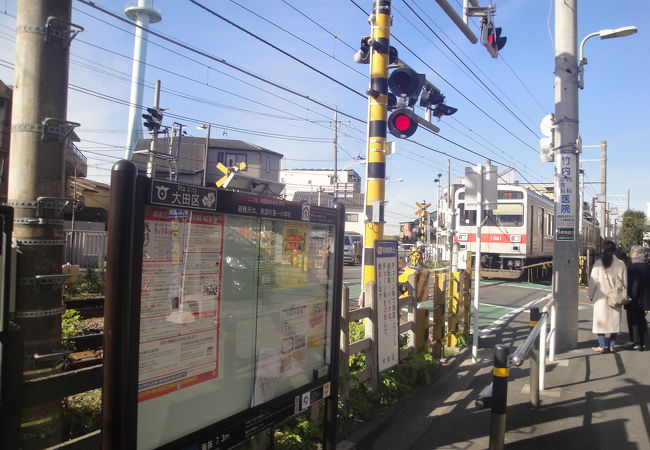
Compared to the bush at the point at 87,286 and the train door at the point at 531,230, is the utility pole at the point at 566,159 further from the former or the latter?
the train door at the point at 531,230

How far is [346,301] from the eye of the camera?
4.23 m

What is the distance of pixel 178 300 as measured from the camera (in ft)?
7.45

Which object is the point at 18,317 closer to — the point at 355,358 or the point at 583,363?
the point at 355,358

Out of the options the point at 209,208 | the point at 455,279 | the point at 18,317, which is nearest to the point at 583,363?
the point at 455,279

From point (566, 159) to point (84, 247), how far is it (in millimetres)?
Result: 13813

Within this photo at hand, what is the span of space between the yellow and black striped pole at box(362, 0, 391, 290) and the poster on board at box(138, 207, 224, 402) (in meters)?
4.10

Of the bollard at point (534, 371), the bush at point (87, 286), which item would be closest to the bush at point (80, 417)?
the bollard at point (534, 371)

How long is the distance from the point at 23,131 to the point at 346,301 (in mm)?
2761

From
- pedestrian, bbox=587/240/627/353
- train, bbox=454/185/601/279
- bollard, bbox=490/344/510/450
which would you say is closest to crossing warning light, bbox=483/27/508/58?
pedestrian, bbox=587/240/627/353

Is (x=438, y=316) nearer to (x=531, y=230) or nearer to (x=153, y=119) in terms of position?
(x=531, y=230)

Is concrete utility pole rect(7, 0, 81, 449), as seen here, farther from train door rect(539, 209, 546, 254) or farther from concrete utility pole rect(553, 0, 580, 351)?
train door rect(539, 209, 546, 254)

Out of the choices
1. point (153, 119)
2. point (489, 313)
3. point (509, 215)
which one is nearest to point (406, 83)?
point (489, 313)

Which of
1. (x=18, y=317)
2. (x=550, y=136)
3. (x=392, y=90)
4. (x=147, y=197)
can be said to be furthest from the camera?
(x=550, y=136)

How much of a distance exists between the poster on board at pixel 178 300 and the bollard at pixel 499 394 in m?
1.87
